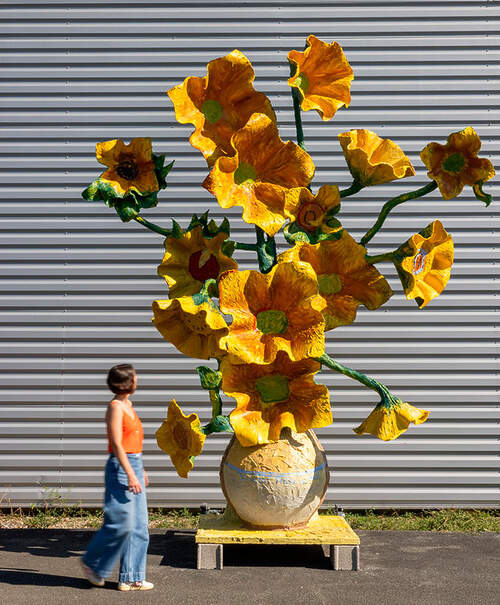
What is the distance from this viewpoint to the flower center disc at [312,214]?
4.43 metres

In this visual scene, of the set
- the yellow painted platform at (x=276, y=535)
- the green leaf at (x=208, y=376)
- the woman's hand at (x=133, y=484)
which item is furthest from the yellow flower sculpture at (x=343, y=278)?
the woman's hand at (x=133, y=484)

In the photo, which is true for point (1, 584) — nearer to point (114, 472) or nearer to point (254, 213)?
point (114, 472)

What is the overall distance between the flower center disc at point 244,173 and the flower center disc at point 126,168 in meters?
0.67

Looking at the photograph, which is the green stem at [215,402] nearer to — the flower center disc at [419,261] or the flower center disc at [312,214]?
the flower center disc at [312,214]

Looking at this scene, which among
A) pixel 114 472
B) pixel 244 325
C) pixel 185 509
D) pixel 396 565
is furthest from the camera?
pixel 185 509

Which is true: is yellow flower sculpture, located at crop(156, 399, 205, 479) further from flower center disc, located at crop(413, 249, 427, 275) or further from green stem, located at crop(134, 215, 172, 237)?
flower center disc, located at crop(413, 249, 427, 275)

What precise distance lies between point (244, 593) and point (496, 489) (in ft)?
8.88

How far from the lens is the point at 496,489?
19.0 ft

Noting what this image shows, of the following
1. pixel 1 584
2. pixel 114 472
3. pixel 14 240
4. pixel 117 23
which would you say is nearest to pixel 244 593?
pixel 114 472

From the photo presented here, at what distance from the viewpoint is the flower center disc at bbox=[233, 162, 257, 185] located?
436 centimetres

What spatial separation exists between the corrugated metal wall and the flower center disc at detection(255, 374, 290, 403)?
4.90ft

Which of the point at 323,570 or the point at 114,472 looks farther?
the point at 323,570

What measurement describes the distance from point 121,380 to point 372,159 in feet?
6.60

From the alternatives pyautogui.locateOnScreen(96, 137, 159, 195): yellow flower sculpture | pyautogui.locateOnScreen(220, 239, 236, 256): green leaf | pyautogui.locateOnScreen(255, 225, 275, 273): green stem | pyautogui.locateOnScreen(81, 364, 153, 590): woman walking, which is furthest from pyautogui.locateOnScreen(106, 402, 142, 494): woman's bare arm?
pyautogui.locateOnScreen(96, 137, 159, 195): yellow flower sculpture
